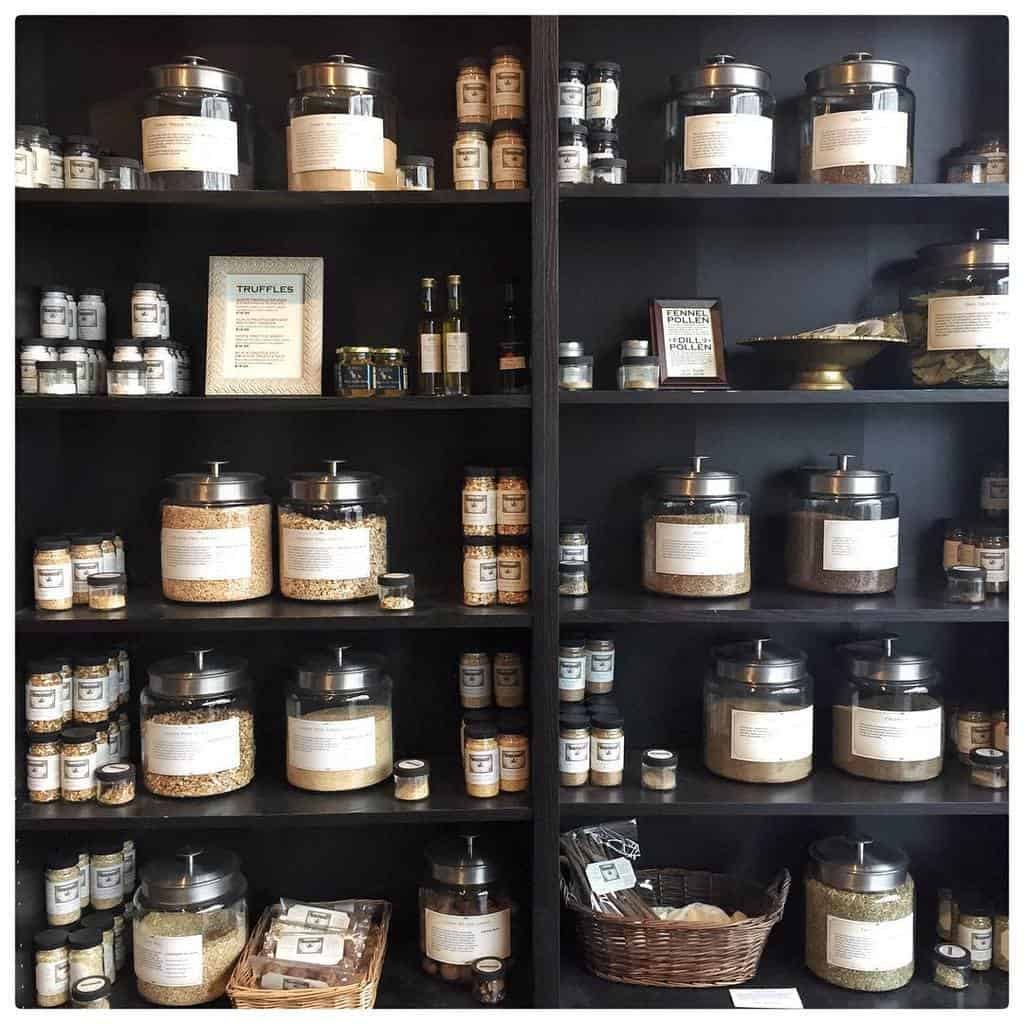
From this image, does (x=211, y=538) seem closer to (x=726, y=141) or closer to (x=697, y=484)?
(x=697, y=484)

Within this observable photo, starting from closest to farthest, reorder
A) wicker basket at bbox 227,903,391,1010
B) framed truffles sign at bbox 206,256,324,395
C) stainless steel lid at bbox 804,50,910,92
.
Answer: wicker basket at bbox 227,903,391,1010 → stainless steel lid at bbox 804,50,910,92 → framed truffles sign at bbox 206,256,324,395

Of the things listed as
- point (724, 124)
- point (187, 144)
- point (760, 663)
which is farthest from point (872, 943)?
point (187, 144)

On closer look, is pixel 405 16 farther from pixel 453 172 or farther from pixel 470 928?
pixel 470 928

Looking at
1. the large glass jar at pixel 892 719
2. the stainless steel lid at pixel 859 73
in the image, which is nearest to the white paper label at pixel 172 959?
the large glass jar at pixel 892 719

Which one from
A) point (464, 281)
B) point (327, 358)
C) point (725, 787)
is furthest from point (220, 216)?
point (725, 787)

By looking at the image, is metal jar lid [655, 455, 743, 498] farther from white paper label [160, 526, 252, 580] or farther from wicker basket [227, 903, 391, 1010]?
wicker basket [227, 903, 391, 1010]

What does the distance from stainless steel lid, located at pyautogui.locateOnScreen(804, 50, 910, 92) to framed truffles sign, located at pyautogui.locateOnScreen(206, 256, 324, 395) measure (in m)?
1.03

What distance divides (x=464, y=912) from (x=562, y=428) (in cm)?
97

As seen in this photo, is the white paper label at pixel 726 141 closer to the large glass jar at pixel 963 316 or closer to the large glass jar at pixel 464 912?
the large glass jar at pixel 963 316

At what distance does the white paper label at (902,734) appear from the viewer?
2.04 m

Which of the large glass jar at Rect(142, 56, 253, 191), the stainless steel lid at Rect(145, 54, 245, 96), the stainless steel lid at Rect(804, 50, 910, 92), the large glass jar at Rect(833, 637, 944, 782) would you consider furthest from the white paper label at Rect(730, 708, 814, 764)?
the stainless steel lid at Rect(145, 54, 245, 96)

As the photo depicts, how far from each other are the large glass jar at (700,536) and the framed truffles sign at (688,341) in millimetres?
200

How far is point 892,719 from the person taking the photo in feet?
6.70

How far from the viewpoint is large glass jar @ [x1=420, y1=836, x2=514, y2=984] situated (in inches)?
79.7
